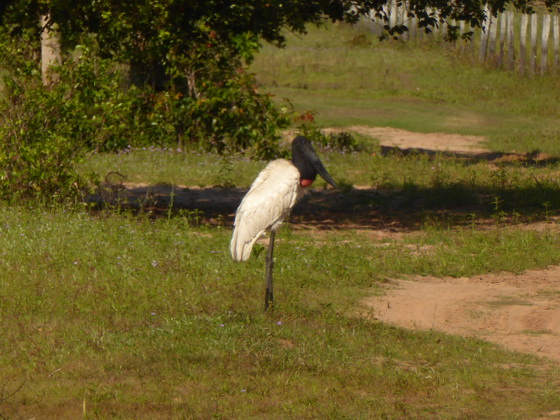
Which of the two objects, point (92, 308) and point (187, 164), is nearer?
point (92, 308)

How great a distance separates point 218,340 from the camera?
6457mm

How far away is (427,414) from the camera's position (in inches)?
216

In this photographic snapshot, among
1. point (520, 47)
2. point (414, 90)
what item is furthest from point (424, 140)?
point (520, 47)

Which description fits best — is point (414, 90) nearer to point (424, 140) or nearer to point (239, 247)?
point (424, 140)

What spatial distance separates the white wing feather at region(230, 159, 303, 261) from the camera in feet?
24.0

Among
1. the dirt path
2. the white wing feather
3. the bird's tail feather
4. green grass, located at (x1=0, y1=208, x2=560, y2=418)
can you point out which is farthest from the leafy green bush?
the bird's tail feather

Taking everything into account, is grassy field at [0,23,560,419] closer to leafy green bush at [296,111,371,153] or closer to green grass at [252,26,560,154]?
leafy green bush at [296,111,371,153]

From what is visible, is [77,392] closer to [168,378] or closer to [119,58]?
[168,378]

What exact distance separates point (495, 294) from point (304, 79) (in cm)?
1695

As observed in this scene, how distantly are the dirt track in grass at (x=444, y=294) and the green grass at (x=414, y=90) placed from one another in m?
5.66

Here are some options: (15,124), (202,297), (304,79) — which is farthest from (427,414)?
(304,79)

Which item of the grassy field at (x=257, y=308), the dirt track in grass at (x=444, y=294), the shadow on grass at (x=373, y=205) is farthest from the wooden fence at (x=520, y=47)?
the dirt track in grass at (x=444, y=294)

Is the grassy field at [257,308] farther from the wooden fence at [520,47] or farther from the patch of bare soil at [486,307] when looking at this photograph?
the wooden fence at [520,47]

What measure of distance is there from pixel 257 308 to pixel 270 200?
800mm
